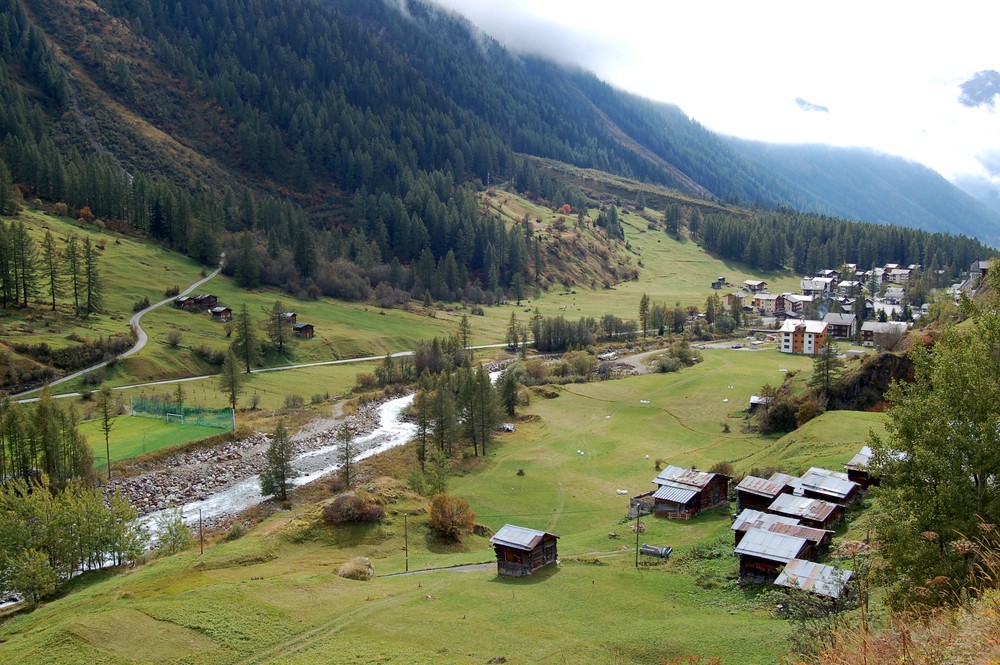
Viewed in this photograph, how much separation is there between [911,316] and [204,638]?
170702 millimetres

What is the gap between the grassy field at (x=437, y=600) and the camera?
110 feet

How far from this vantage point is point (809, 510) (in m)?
46.4

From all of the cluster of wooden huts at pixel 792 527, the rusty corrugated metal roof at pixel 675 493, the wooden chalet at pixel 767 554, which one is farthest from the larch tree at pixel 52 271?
the wooden chalet at pixel 767 554

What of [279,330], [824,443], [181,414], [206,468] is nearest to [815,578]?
[824,443]

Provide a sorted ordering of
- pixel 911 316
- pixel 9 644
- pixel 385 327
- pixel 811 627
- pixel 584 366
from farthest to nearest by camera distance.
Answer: pixel 911 316
pixel 385 327
pixel 584 366
pixel 9 644
pixel 811 627

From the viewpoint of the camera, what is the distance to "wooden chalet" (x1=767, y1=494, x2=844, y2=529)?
45406 mm

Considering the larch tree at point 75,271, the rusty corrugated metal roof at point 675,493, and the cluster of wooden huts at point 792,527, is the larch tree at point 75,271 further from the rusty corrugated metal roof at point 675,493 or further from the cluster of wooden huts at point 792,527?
the cluster of wooden huts at point 792,527

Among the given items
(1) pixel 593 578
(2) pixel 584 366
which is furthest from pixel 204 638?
(2) pixel 584 366

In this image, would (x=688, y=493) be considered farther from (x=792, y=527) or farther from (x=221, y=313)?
(x=221, y=313)

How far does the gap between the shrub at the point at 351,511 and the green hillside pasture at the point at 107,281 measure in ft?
206

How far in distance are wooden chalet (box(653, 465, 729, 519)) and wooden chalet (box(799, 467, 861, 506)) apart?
9262 millimetres

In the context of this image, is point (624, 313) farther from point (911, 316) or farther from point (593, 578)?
point (593, 578)

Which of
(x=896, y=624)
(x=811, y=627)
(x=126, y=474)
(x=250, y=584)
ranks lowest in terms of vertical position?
(x=126, y=474)

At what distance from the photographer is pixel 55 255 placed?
116 metres
